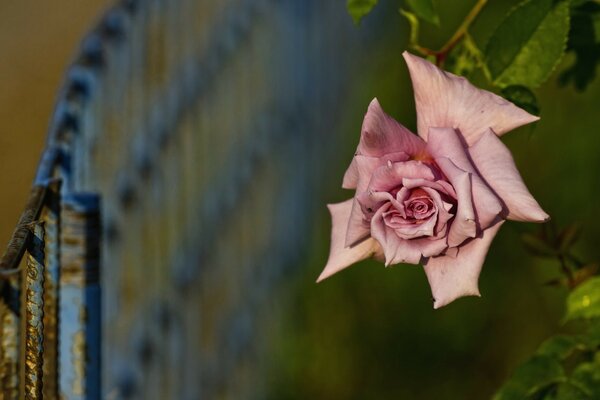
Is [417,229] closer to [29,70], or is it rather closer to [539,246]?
[539,246]

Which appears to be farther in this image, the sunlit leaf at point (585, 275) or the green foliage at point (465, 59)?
the sunlit leaf at point (585, 275)

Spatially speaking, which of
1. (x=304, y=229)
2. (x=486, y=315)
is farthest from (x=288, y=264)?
(x=486, y=315)

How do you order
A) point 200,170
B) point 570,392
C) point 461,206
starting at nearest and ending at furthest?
point 461,206 < point 570,392 < point 200,170

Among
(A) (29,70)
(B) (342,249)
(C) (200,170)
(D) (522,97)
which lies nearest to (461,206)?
(B) (342,249)

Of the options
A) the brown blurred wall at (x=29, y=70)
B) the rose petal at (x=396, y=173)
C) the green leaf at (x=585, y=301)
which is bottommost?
the green leaf at (x=585, y=301)

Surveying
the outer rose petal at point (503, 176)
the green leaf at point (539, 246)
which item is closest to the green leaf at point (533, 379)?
the green leaf at point (539, 246)

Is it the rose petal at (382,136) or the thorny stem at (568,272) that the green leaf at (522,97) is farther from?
the thorny stem at (568,272)
